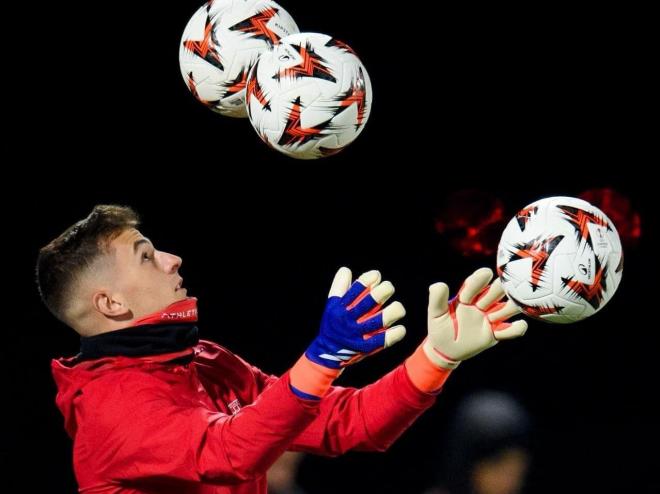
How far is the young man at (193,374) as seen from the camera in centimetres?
215

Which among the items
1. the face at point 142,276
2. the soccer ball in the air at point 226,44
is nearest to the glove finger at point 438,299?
the face at point 142,276

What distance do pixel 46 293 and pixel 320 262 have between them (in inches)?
72.2

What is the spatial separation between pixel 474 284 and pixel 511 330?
0.12 metres

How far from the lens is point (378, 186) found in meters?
4.39

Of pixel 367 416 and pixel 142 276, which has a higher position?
pixel 142 276

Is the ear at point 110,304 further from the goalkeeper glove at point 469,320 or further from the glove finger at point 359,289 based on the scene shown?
the goalkeeper glove at point 469,320

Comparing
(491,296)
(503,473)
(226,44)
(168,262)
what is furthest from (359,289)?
(503,473)

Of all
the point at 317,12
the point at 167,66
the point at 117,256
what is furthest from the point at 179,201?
the point at 117,256

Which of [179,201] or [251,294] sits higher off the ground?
[179,201]

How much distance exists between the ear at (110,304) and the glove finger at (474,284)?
2.44ft

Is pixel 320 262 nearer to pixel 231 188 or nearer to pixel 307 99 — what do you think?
pixel 231 188

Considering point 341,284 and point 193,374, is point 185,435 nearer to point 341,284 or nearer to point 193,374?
point 193,374

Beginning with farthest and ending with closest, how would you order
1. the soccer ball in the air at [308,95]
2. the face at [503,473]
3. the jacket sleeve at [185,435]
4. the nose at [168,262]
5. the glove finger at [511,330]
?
the face at [503,473] < the nose at [168,262] < the soccer ball in the air at [308,95] < the glove finger at [511,330] < the jacket sleeve at [185,435]

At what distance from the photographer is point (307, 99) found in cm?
239
